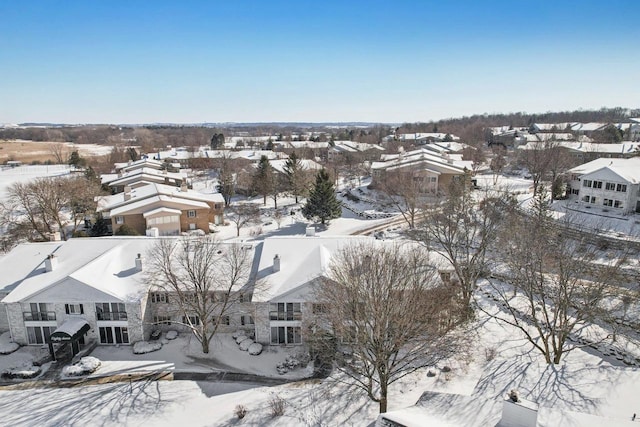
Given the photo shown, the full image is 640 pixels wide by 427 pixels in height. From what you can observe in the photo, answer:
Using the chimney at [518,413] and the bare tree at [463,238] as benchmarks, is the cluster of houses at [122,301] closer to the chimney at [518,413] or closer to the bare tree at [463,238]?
the bare tree at [463,238]

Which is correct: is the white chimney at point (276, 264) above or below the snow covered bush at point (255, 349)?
above

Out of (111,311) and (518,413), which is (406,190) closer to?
(111,311)

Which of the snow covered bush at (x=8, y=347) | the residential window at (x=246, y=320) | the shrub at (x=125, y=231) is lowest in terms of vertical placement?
the snow covered bush at (x=8, y=347)

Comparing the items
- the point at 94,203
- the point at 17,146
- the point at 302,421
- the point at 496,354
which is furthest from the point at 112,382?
the point at 17,146

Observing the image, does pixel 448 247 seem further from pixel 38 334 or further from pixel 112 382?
pixel 38 334

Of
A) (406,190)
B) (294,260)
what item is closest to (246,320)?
(294,260)

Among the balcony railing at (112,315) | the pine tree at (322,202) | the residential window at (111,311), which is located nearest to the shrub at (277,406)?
the balcony railing at (112,315)

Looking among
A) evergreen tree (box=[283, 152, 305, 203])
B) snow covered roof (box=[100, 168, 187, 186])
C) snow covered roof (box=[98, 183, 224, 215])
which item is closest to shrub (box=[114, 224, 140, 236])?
snow covered roof (box=[98, 183, 224, 215])

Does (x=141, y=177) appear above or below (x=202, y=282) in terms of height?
above
